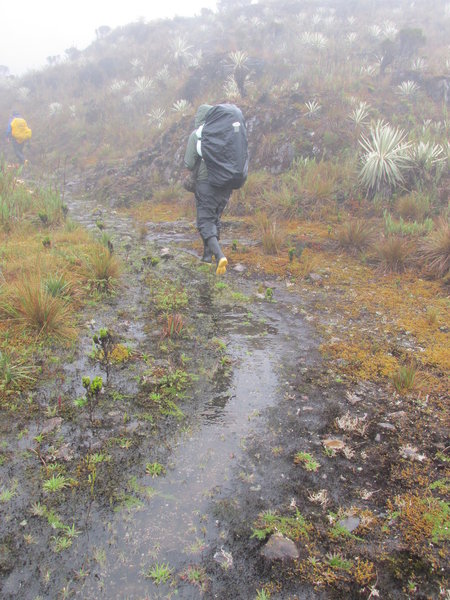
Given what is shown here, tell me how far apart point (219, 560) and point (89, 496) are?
2.65ft

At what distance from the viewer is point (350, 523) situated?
2.09 meters

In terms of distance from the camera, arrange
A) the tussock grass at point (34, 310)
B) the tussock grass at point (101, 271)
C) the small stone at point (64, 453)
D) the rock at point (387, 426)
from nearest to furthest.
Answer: the small stone at point (64, 453)
the rock at point (387, 426)
the tussock grass at point (34, 310)
the tussock grass at point (101, 271)

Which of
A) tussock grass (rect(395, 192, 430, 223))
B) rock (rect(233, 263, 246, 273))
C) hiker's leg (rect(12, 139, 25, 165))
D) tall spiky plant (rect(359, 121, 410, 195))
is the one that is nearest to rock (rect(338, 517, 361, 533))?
rock (rect(233, 263, 246, 273))

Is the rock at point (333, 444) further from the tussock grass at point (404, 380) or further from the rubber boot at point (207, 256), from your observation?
the rubber boot at point (207, 256)

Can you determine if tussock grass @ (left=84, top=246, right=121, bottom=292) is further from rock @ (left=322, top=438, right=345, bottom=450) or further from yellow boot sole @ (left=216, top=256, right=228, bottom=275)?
rock @ (left=322, top=438, right=345, bottom=450)

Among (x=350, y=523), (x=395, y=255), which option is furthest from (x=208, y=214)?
(x=350, y=523)

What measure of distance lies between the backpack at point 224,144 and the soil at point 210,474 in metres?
2.26

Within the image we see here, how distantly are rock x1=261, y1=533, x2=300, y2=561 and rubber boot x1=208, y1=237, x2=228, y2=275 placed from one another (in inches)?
140

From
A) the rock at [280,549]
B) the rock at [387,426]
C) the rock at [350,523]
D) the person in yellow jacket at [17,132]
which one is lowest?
the rock at [387,426]

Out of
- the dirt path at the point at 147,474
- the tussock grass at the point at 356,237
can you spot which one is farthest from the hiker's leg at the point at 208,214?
the tussock grass at the point at 356,237

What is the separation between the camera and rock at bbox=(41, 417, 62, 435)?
2.60 meters

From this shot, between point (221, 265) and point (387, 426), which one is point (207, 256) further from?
point (387, 426)

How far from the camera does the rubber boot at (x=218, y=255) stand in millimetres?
5121

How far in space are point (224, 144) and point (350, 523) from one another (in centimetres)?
426
